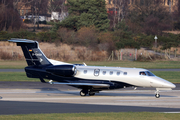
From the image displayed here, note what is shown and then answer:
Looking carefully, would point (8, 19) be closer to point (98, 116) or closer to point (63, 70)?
point (63, 70)

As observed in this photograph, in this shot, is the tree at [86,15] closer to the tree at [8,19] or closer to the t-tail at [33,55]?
the tree at [8,19]

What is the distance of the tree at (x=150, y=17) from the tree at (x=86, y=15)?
20.1m

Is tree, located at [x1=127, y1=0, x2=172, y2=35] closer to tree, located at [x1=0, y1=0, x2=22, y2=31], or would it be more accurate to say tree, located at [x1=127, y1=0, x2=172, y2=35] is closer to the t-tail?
tree, located at [x1=0, y1=0, x2=22, y2=31]

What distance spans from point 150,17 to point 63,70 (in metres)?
84.3

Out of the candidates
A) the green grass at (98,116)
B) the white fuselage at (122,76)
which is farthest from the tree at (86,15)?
the green grass at (98,116)

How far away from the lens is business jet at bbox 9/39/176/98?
19.6m

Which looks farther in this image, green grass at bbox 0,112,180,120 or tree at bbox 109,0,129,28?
tree at bbox 109,0,129,28

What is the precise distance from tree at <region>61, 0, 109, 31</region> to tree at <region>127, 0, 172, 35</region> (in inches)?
790

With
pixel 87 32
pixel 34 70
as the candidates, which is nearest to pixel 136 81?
pixel 34 70

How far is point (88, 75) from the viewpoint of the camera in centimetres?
2020

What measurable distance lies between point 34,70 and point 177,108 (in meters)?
10.5

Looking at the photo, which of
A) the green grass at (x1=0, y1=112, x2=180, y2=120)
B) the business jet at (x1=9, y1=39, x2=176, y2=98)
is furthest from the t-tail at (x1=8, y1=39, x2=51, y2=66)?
the green grass at (x1=0, y1=112, x2=180, y2=120)

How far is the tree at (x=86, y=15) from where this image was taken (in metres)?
76.9

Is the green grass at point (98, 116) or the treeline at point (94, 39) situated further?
the treeline at point (94, 39)
